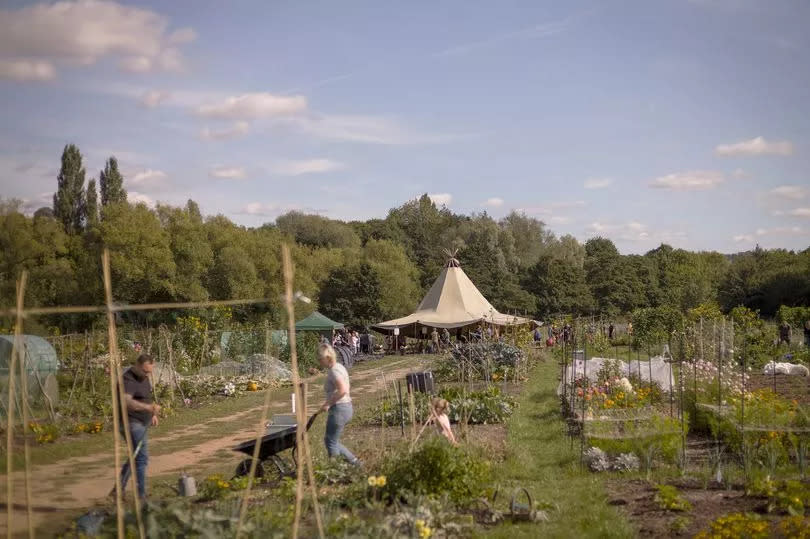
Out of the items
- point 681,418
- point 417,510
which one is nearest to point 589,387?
point 681,418

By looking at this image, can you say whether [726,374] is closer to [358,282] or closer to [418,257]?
[358,282]

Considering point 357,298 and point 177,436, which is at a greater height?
point 357,298

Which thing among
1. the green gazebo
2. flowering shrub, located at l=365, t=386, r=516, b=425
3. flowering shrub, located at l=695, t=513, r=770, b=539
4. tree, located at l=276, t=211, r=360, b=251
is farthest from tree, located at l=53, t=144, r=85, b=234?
flowering shrub, located at l=695, t=513, r=770, b=539

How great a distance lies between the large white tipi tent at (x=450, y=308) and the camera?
112 ft

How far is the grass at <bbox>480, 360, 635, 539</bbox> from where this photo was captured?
6676 millimetres

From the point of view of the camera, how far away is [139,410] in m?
7.82

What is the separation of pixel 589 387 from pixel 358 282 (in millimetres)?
33837

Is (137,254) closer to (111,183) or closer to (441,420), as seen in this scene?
(111,183)

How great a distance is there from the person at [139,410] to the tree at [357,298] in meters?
39.3

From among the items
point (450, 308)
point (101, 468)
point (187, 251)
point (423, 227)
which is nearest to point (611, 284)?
point (423, 227)

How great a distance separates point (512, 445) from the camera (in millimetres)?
10680

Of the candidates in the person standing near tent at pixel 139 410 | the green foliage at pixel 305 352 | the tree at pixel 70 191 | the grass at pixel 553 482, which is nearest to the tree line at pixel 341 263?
the tree at pixel 70 191

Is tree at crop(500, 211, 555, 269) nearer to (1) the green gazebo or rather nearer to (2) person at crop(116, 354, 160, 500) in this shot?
(1) the green gazebo

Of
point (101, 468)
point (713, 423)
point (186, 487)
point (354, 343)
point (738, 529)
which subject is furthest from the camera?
point (354, 343)
